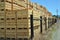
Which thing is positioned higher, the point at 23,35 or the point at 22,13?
the point at 22,13

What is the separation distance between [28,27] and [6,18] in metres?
0.96

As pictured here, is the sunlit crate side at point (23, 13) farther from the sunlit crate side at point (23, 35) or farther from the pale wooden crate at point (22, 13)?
the sunlit crate side at point (23, 35)

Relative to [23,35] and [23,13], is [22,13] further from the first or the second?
[23,35]

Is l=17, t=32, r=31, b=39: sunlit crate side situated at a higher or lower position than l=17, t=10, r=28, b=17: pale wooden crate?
lower

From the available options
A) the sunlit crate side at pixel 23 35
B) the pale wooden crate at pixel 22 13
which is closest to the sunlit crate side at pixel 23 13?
the pale wooden crate at pixel 22 13

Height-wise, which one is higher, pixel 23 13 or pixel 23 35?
pixel 23 13

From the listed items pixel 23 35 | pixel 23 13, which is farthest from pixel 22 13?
pixel 23 35

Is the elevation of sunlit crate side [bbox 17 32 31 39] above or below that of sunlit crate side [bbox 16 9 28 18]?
below

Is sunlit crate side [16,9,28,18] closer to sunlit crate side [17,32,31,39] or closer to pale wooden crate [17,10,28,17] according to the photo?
pale wooden crate [17,10,28,17]

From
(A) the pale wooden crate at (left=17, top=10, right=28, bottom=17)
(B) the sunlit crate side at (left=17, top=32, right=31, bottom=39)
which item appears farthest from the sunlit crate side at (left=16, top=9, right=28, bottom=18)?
(B) the sunlit crate side at (left=17, top=32, right=31, bottom=39)

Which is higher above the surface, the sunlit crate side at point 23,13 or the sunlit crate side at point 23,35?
the sunlit crate side at point 23,13

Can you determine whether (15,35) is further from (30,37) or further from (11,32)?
(30,37)

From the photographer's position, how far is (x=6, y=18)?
20.7 feet

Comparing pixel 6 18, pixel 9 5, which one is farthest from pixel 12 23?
pixel 9 5
